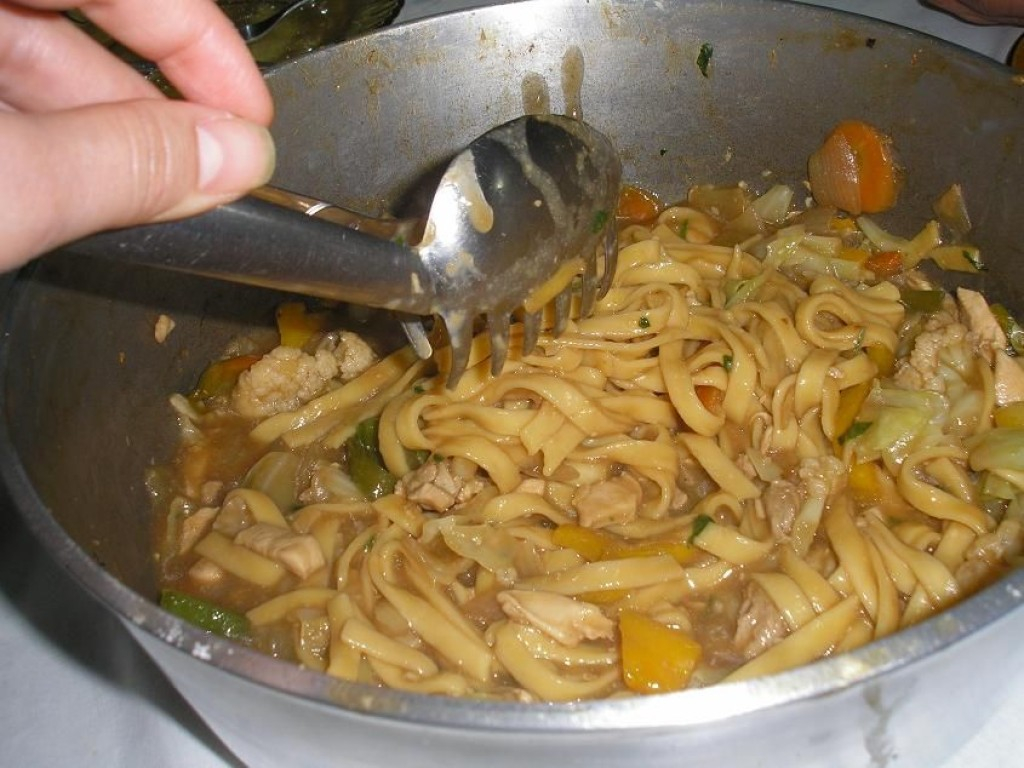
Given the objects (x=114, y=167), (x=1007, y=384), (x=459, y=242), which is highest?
(x=114, y=167)

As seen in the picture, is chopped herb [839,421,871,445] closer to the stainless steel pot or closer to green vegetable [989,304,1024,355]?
green vegetable [989,304,1024,355]

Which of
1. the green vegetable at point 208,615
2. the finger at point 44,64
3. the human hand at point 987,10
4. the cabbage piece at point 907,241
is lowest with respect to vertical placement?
the green vegetable at point 208,615

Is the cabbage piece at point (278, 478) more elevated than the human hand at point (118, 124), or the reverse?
the human hand at point (118, 124)

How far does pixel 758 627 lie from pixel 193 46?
2.09 metres

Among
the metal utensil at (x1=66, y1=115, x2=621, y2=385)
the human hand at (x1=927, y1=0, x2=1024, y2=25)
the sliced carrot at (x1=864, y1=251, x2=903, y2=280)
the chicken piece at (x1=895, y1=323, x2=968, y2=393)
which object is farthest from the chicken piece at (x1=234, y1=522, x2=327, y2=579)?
the human hand at (x1=927, y1=0, x2=1024, y2=25)

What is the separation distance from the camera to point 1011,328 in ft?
11.7

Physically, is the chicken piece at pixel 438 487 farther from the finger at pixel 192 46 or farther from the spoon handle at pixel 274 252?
the finger at pixel 192 46

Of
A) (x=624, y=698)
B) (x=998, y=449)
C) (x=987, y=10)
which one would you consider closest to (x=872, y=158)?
(x=998, y=449)

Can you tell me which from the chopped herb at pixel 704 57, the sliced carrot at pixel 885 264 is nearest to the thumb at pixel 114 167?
the chopped herb at pixel 704 57

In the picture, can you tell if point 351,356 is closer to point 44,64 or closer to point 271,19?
point 44,64

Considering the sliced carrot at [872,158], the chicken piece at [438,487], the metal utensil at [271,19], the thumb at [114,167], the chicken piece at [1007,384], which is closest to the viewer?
the thumb at [114,167]

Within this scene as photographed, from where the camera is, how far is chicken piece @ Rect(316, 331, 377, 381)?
3.78m

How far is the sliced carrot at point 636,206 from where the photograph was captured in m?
4.21

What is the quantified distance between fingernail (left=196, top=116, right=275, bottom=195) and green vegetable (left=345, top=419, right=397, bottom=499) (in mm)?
1616
